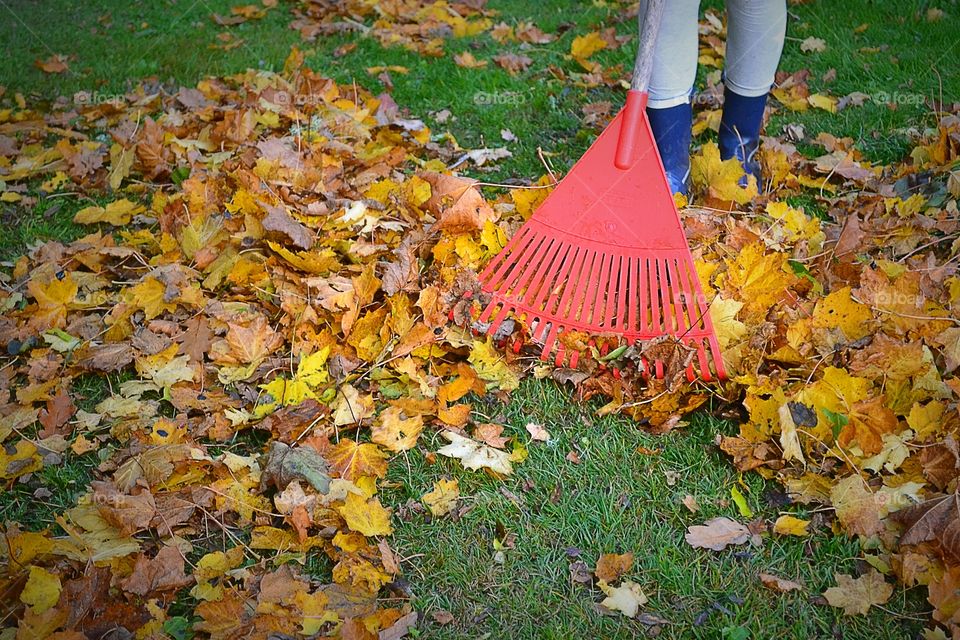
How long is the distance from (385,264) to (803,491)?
1.23 meters

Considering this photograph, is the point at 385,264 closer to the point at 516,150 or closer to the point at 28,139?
the point at 516,150

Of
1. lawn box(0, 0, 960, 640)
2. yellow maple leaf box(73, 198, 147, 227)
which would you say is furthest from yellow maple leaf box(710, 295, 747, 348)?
yellow maple leaf box(73, 198, 147, 227)

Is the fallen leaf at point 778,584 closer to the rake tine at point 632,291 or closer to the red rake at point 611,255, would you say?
the red rake at point 611,255

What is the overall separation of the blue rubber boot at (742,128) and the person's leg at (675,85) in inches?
7.1

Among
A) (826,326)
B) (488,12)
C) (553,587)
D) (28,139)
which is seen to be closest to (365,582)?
(553,587)

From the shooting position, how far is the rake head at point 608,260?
6.55 ft

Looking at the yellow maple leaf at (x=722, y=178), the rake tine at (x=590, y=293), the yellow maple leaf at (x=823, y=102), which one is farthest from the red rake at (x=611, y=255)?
the yellow maple leaf at (x=823, y=102)

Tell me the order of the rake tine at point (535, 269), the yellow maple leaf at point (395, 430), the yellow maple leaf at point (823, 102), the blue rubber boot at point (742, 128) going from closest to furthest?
the yellow maple leaf at point (395, 430) < the rake tine at point (535, 269) < the blue rubber boot at point (742, 128) < the yellow maple leaf at point (823, 102)

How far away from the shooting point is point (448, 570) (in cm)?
164

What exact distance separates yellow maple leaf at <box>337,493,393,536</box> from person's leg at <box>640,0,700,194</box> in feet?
4.70

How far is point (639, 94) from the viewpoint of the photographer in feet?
6.85

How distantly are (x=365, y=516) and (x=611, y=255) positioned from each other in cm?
94

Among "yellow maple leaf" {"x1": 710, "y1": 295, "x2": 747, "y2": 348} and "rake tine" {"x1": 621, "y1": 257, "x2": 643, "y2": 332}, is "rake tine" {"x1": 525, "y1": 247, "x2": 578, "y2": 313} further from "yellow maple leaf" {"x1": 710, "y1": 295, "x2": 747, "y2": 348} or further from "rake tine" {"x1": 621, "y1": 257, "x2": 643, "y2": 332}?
"yellow maple leaf" {"x1": 710, "y1": 295, "x2": 747, "y2": 348}

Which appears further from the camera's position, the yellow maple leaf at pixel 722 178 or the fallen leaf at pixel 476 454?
the yellow maple leaf at pixel 722 178
